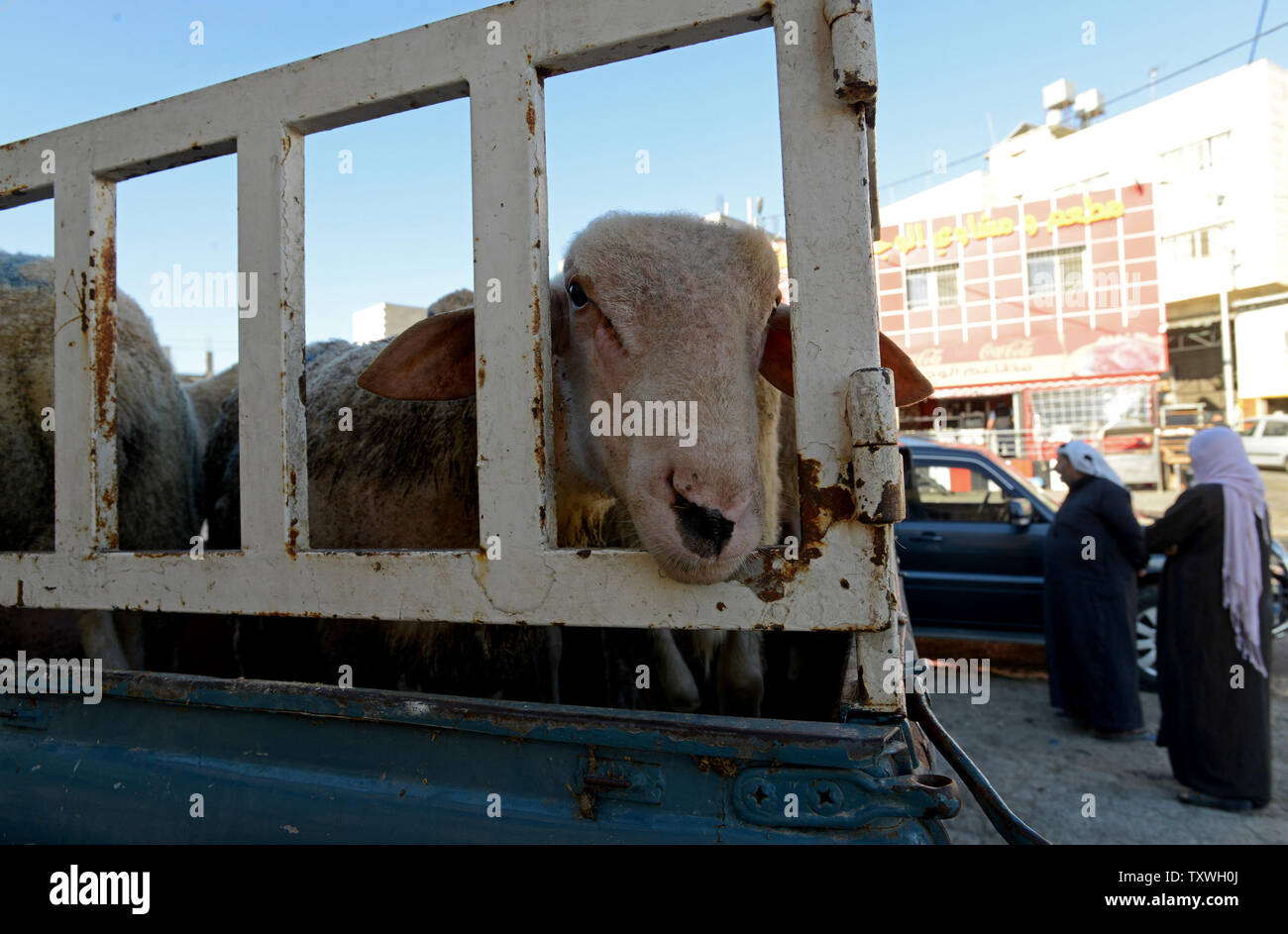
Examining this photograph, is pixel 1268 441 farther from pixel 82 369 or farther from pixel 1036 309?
pixel 82 369

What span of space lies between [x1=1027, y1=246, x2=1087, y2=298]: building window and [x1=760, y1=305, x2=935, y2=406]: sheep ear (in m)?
24.8

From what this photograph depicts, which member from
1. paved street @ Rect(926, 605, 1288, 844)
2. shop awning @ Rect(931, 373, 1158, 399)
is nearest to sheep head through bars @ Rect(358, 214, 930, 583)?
paved street @ Rect(926, 605, 1288, 844)

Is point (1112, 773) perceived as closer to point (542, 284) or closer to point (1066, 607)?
point (1066, 607)

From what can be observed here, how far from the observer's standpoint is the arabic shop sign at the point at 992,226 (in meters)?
23.6

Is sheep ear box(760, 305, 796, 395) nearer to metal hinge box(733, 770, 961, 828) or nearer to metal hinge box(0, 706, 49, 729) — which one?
metal hinge box(733, 770, 961, 828)

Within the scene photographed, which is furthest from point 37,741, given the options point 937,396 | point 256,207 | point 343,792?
point 937,396

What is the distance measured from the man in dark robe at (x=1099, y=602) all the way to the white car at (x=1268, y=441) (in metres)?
22.7

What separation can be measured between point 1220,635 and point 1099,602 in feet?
3.94

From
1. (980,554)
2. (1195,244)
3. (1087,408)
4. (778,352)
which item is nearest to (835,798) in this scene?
(778,352)

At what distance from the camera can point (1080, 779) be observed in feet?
16.4

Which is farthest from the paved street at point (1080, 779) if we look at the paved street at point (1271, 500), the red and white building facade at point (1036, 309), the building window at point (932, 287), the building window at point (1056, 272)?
the building window at point (932, 287)

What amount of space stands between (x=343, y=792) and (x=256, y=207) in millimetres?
1188

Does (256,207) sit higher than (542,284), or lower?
higher
